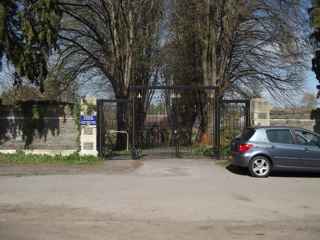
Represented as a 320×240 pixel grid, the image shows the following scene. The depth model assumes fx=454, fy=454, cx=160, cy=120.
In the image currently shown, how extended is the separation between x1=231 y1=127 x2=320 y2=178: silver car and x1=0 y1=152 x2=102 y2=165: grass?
6025 mm

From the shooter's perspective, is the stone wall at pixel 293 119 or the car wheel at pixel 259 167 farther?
the stone wall at pixel 293 119

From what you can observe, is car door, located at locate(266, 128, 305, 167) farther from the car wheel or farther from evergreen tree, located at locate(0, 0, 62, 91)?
evergreen tree, located at locate(0, 0, 62, 91)

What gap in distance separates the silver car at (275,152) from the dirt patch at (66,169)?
409 cm

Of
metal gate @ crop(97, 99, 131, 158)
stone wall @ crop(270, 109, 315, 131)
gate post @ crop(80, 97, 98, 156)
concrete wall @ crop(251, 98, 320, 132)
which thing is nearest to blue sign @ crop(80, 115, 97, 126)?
gate post @ crop(80, 97, 98, 156)

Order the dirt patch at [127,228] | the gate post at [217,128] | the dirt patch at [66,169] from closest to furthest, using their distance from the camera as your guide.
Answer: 1. the dirt patch at [127,228]
2. the dirt patch at [66,169]
3. the gate post at [217,128]

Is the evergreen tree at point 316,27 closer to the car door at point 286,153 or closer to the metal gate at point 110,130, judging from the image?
Result: the car door at point 286,153

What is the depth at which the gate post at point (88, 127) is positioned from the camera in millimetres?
18203

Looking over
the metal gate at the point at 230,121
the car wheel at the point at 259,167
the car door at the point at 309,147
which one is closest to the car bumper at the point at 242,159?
the car wheel at the point at 259,167

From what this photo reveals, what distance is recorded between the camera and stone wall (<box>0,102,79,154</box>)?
1869 centimetres

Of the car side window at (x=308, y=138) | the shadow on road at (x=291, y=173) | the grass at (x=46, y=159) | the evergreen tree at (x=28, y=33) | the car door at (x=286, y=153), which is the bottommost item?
the shadow on road at (x=291, y=173)

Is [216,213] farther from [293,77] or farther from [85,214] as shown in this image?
[293,77]

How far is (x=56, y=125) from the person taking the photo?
61.7 feet

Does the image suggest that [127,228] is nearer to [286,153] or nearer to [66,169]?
[286,153]

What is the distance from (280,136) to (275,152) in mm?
606
